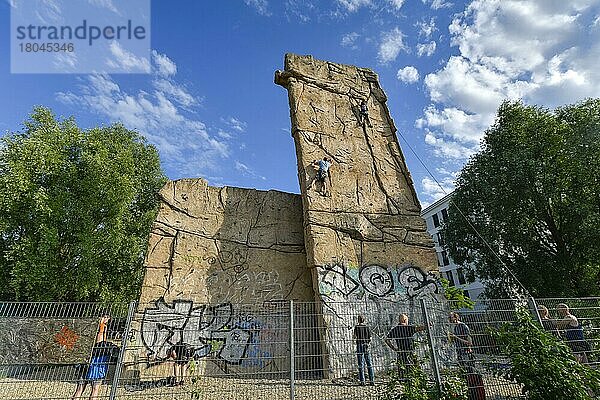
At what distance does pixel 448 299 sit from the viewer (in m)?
9.69

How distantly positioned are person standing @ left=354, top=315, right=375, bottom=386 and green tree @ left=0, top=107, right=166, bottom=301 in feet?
42.9

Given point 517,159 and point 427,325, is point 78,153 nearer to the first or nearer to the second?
point 427,325

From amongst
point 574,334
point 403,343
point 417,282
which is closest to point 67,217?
point 417,282

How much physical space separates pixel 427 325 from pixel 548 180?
41.8 feet

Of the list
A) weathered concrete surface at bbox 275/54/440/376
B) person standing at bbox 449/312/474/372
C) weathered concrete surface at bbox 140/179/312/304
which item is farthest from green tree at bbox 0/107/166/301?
person standing at bbox 449/312/474/372

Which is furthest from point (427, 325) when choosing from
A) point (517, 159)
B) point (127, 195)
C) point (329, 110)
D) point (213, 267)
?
point (127, 195)

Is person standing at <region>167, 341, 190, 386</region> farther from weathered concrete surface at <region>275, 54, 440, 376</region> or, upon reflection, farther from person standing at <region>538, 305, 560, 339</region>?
person standing at <region>538, 305, 560, 339</region>

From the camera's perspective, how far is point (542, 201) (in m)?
15.4

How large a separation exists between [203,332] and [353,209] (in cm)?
561

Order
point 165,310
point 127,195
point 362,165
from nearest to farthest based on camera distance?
point 165,310, point 362,165, point 127,195

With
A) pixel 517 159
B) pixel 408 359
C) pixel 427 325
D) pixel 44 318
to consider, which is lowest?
pixel 408 359

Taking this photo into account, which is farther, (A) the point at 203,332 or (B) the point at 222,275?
(B) the point at 222,275

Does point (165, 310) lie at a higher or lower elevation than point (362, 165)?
lower

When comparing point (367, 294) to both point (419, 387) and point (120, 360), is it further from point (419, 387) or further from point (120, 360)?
point (120, 360)
